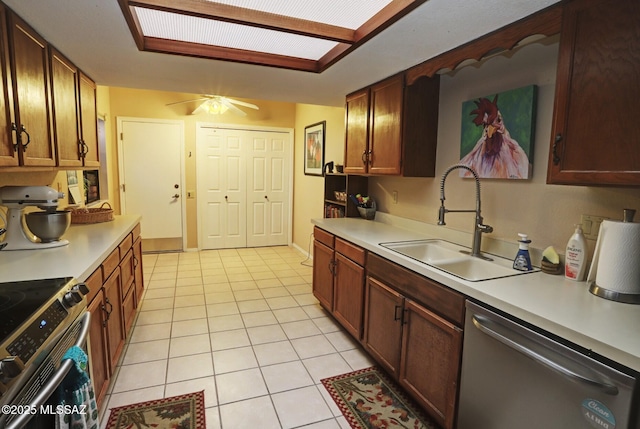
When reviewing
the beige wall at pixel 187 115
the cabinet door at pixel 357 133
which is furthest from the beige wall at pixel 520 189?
the beige wall at pixel 187 115

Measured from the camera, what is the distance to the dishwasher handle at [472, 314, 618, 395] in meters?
1.00

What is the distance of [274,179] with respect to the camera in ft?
19.0

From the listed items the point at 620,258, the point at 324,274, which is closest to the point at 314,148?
the point at 324,274

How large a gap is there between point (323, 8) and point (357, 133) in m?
1.44

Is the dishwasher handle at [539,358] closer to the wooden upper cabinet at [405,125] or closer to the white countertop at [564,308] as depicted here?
the white countertop at [564,308]

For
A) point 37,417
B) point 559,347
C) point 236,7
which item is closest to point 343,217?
point 236,7

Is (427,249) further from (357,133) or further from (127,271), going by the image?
(127,271)

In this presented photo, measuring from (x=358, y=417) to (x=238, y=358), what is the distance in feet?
3.20

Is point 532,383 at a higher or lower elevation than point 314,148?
lower

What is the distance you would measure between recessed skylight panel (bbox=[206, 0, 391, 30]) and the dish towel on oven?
1675 millimetres

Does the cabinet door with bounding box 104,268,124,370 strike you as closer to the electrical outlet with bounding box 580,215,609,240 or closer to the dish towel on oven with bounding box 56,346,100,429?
the dish towel on oven with bounding box 56,346,100,429

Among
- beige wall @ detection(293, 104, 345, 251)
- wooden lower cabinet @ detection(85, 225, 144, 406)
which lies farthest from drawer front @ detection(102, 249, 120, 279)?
beige wall @ detection(293, 104, 345, 251)

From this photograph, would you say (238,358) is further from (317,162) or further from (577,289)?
(317,162)

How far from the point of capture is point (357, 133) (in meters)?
3.08
